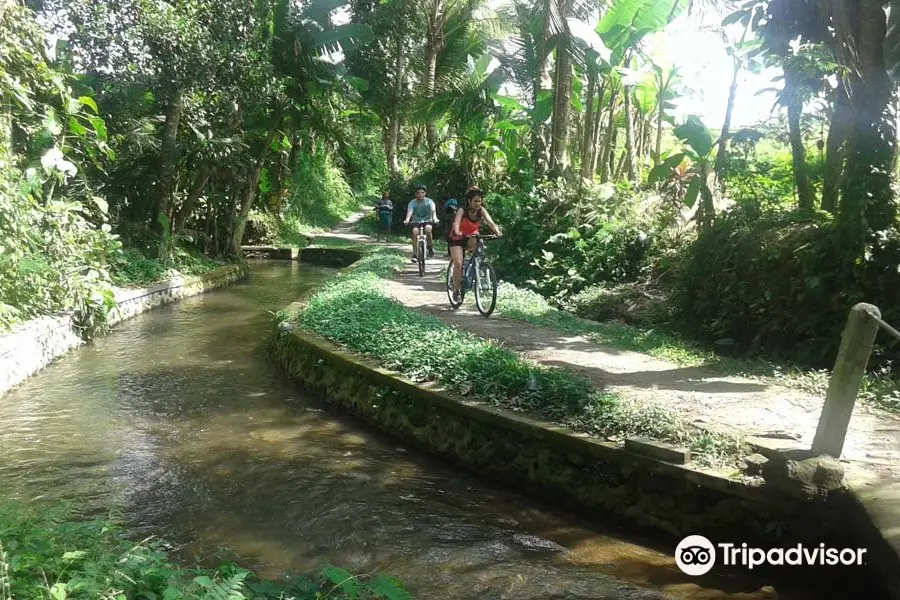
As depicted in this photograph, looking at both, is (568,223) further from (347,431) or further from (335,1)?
(335,1)

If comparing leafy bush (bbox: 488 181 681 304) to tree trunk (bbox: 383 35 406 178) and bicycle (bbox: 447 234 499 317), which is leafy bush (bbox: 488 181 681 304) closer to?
bicycle (bbox: 447 234 499 317)

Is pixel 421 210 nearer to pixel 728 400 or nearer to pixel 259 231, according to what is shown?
pixel 728 400

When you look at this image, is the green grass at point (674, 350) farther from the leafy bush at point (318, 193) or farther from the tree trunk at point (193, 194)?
the leafy bush at point (318, 193)

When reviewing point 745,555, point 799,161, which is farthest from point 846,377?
point 799,161

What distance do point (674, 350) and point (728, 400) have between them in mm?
2020

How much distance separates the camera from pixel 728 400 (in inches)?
241

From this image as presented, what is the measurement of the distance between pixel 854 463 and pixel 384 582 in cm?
320

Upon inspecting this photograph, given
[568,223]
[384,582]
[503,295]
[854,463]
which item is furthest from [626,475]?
[568,223]

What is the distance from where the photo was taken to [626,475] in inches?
196

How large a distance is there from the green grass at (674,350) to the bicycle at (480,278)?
37 centimetres

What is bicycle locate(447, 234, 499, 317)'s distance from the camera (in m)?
9.91

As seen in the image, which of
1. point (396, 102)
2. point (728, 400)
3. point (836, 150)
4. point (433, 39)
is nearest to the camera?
point (728, 400)

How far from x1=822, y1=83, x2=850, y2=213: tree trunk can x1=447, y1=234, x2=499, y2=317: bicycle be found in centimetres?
412

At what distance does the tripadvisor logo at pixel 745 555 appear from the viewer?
415 centimetres
